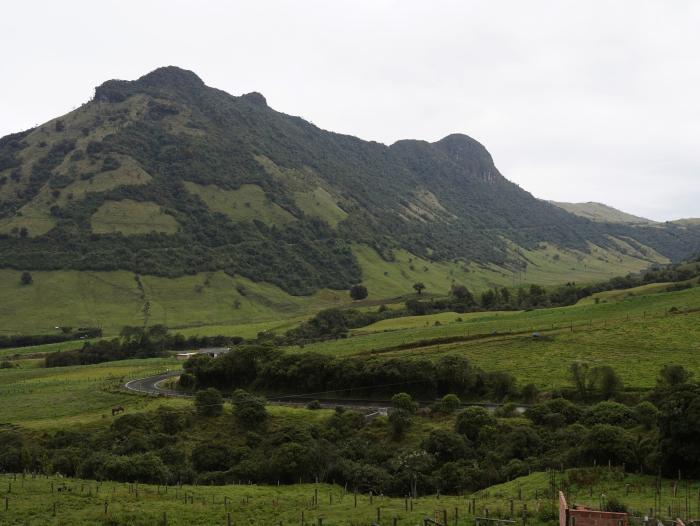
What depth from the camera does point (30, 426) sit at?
71.2 meters

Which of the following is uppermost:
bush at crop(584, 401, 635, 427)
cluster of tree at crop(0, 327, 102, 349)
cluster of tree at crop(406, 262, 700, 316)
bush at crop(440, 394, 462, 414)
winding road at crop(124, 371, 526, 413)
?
cluster of tree at crop(406, 262, 700, 316)

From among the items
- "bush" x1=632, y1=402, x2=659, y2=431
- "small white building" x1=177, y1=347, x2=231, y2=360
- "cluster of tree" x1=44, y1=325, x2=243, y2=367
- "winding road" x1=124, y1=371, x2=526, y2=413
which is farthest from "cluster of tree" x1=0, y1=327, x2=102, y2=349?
"bush" x1=632, y1=402, x2=659, y2=431

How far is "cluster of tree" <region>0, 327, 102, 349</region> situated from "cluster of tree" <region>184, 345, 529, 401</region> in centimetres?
8521

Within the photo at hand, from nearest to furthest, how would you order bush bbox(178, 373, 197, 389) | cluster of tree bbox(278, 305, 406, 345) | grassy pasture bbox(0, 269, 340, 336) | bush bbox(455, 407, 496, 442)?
bush bbox(455, 407, 496, 442) → bush bbox(178, 373, 197, 389) → cluster of tree bbox(278, 305, 406, 345) → grassy pasture bbox(0, 269, 340, 336)

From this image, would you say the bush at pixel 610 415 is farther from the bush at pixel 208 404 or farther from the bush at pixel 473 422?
the bush at pixel 208 404

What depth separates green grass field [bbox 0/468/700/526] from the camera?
30.9m

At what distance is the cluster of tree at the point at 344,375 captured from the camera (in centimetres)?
7631

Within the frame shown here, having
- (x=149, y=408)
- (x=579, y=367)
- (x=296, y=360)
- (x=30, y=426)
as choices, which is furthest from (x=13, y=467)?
(x=579, y=367)

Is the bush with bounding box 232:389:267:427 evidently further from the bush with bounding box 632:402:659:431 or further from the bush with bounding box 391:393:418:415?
the bush with bounding box 632:402:659:431

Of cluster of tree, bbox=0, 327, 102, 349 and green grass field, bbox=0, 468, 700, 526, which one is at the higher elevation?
cluster of tree, bbox=0, 327, 102, 349

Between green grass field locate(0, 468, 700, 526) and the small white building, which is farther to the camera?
the small white building

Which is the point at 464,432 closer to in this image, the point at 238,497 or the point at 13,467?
the point at 238,497

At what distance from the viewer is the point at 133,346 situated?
14450cm

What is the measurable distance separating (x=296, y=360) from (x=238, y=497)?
155 ft
